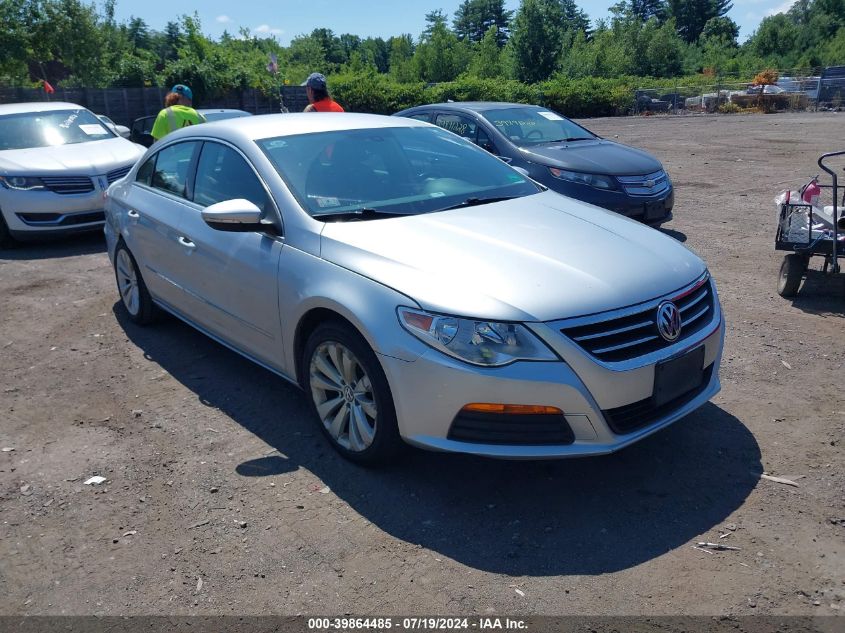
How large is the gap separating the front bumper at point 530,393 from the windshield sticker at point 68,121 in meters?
8.89

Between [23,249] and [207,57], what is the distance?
20582mm

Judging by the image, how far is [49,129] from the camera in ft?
33.5

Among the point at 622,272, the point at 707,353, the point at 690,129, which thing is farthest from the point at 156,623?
the point at 690,129

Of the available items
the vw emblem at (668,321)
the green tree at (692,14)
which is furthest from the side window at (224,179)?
the green tree at (692,14)

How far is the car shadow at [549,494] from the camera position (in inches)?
126

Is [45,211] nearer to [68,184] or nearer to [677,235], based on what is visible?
[68,184]

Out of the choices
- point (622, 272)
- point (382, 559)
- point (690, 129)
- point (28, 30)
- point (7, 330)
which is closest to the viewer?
point (382, 559)

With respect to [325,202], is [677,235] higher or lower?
lower

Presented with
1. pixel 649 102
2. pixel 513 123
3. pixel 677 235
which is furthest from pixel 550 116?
pixel 649 102

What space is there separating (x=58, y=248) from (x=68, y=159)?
1124 millimetres

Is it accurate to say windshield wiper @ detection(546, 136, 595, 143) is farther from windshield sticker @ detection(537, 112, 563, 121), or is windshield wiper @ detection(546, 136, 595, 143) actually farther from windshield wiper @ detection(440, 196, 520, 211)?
windshield wiper @ detection(440, 196, 520, 211)

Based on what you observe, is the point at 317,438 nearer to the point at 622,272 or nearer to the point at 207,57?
the point at 622,272

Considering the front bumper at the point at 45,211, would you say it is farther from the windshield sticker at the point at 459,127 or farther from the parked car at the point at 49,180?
the windshield sticker at the point at 459,127

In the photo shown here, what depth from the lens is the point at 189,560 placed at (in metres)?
3.24
